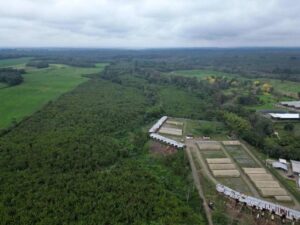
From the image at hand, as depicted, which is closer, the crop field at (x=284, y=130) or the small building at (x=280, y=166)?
the small building at (x=280, y=166)

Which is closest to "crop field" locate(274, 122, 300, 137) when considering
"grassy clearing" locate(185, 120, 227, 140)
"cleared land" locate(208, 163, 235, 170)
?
"grassy clearing" locate(185, 120, 227, 140)

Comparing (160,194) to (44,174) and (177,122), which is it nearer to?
(44,174)

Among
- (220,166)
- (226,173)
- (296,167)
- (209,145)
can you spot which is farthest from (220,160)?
(296,167)

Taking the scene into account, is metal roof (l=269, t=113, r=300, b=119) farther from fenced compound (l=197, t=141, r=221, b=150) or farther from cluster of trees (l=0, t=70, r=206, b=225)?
cluster of trees (l=0, t=70, r=206, b=225)

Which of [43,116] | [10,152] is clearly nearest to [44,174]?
[10,152]

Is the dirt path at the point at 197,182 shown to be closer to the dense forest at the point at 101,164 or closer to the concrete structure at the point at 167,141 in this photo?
the dense forest at the point at 101,164

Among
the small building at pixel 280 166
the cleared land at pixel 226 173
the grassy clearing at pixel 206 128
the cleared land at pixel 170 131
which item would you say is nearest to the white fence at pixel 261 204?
the cleared land at pixel 226 173
